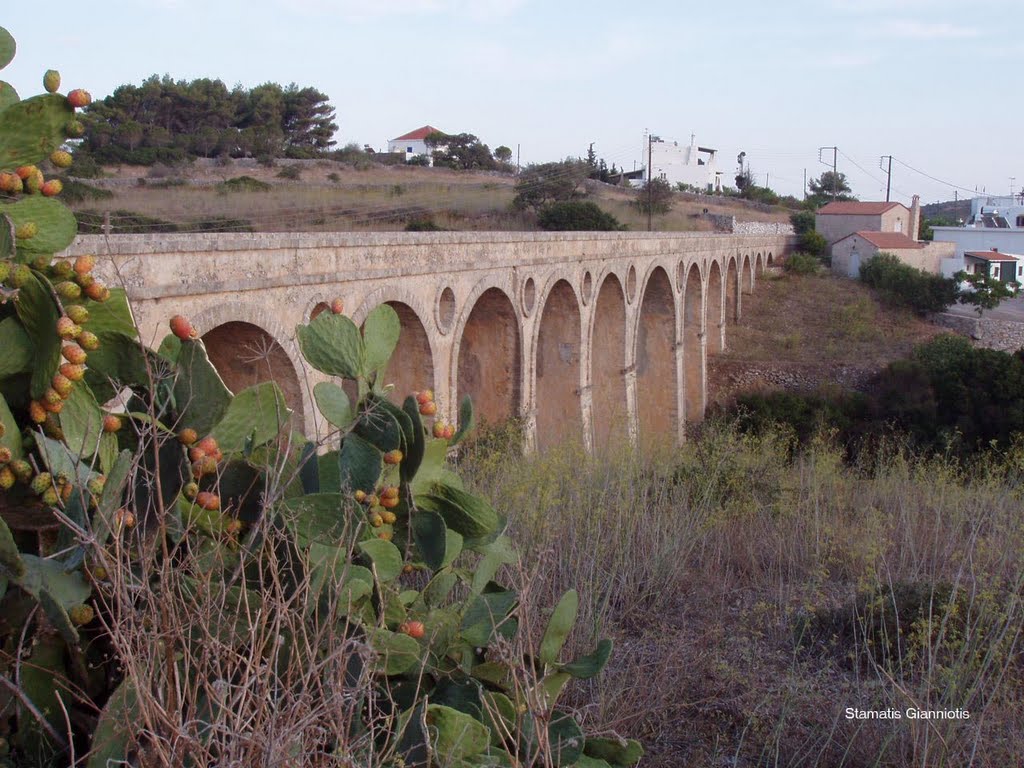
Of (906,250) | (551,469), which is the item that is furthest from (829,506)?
(906,250)

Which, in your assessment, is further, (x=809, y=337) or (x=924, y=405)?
(x=809, y=337)

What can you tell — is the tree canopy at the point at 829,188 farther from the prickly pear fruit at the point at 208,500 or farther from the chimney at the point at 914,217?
the prickly pear fruit at the point at 208,500

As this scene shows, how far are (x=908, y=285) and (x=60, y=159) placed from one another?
3172cm

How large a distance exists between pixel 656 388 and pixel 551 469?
15408mm

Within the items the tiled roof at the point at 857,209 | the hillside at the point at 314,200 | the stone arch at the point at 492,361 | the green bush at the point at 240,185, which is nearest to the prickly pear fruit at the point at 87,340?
the stone arch at the point at 492,361

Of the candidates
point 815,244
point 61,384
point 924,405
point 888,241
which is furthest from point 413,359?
point 815,244

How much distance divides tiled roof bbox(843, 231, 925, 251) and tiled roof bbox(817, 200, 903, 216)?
2.09m

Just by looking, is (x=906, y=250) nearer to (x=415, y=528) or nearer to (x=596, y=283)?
(x=596, y=283)

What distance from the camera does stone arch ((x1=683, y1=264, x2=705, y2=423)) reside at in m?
22.8

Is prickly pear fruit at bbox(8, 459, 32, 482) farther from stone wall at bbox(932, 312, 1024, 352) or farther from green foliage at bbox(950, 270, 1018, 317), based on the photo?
green foliage at bbox(950, 270, 1018, 317)

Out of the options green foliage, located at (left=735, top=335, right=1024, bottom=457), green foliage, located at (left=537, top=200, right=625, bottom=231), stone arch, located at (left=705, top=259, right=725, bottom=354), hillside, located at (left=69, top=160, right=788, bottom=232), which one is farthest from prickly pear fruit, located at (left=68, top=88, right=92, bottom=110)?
green foliage, located at (left=537, top=200, right=625, bottom=231)

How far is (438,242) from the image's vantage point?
32.6 feet

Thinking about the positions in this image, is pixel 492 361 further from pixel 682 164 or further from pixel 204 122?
pixel 682 164

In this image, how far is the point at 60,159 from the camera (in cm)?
180
